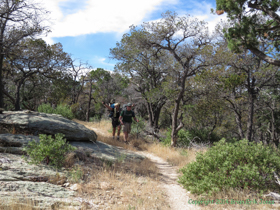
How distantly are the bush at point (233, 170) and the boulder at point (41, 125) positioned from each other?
157 inches

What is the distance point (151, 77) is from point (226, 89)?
5545 millimetres

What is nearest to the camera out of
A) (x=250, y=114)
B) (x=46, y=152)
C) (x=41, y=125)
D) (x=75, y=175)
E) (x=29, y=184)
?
(x=29, y=184)

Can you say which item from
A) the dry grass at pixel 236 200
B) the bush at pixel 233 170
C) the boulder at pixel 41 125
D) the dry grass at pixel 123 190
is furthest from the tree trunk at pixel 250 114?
the boulder at pixel 41 125

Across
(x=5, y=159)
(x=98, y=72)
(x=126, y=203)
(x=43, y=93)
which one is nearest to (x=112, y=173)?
(x=126, y=203)

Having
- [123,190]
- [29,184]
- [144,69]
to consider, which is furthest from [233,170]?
[144,69]

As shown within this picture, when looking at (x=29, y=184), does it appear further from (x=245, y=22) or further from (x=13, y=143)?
(x=245, y=22)

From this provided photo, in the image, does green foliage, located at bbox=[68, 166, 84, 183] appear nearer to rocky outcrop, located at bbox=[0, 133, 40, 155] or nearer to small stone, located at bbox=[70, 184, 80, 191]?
small stone, located at bbox=[70, 184, 80, 191]

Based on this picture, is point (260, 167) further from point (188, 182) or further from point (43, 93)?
point (43, 93)

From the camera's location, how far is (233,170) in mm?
4602

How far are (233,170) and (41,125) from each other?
5.99m

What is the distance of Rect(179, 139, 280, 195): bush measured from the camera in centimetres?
432

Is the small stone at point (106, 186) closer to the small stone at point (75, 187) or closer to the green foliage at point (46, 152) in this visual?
the small stone at point (75, 187)

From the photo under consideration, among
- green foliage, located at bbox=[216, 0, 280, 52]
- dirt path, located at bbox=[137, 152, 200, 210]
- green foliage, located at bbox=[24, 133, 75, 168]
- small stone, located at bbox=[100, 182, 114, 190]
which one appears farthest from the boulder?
green foliage, located at bbox=[216, 0, 280, 52]

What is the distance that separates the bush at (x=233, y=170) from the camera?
4.32 metres
